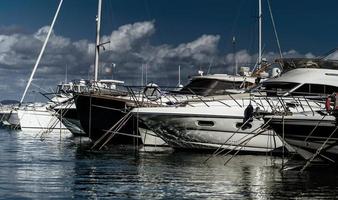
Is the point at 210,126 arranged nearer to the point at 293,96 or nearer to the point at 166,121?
the point at 166,121

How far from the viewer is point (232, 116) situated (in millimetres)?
26438

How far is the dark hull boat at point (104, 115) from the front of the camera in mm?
32625

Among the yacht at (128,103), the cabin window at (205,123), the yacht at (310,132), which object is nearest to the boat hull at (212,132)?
the cabin window at (205,123)

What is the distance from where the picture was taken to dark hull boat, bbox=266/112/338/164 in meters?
20.5

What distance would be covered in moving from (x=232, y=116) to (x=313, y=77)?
15.5 ft

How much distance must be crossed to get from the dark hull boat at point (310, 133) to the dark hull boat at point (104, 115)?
451 inches

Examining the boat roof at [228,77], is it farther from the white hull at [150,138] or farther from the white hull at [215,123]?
the white hull at [215,123]

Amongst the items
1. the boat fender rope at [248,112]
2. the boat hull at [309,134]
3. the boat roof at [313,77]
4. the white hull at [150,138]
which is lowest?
the white hull at [150,138]

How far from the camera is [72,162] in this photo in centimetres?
2481

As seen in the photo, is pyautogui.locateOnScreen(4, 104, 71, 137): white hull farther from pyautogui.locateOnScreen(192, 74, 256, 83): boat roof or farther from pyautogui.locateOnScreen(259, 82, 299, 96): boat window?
pyautogui.locateOnScreen(259, 82, 299, 96): boat window

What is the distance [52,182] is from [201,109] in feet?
33.1

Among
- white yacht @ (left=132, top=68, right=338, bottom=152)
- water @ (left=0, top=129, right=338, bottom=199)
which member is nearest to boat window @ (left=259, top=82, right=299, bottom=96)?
white yacht @ (left=132, top=68, right=338, bottom=152)

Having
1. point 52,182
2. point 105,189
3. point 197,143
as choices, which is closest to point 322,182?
point 105,189

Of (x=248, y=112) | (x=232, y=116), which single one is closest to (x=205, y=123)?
(x=232, y=116)
